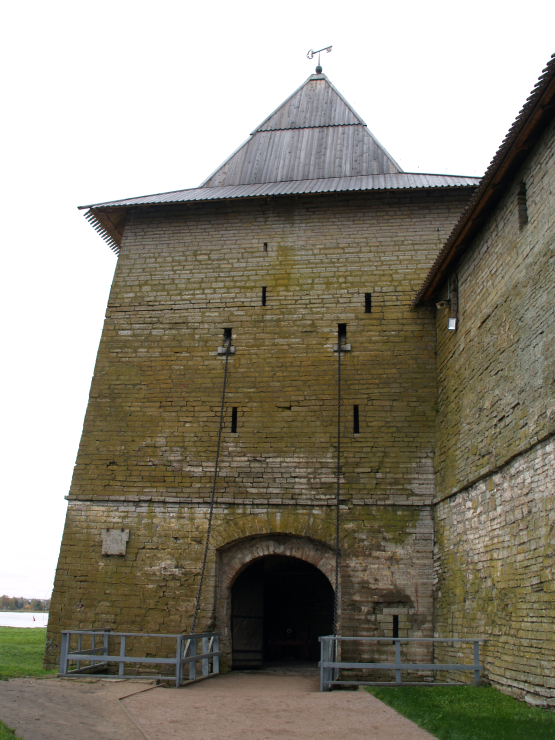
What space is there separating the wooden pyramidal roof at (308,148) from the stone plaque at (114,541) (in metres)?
7.93

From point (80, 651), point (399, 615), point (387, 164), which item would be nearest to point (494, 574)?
point (399, 615)

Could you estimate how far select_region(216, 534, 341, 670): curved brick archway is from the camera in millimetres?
10547

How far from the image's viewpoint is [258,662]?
11.5 metres

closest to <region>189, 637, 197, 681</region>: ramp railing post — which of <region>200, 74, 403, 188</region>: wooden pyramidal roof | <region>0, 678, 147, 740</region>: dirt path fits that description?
<region>0, 678, 147, 740</region>: dirt path

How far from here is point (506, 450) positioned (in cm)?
780

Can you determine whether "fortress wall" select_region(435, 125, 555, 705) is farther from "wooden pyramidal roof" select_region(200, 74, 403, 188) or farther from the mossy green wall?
"wooden pyramidal roof" select_region(200, 74, 403, 188)

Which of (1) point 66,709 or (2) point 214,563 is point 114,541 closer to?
(2) point 214,563

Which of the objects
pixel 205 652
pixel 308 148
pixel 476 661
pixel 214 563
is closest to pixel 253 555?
pixel 214 563

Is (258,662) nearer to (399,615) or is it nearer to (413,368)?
(399,615)

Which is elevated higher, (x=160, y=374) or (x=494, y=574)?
(x=160, y=374)

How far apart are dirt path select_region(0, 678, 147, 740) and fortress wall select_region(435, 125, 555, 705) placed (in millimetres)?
4221

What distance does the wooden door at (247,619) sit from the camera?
11.2 metres

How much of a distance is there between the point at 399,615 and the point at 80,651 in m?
4.84

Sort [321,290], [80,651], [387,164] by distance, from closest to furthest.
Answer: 1. [80,651]
2. [321,290]
3. [387,164]
